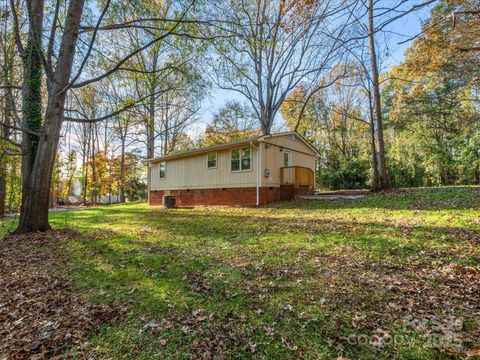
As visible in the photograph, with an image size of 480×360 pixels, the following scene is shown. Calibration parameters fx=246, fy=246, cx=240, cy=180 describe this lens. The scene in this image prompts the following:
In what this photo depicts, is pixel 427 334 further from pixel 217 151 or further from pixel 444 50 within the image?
pixel 444 50

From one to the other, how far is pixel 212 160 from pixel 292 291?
38.8 ft

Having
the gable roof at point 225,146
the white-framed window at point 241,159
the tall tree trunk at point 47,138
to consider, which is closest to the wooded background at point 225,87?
the tall tree trunk at point 47,138

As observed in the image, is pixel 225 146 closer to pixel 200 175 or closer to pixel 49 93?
pixel 200 175

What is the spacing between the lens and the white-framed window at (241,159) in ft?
41.8

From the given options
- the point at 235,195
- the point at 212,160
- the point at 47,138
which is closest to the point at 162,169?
the point at 212,160

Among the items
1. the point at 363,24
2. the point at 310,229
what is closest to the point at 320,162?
the point at 310,229

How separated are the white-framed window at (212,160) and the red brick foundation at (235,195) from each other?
1.40 meters

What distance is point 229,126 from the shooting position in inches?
1040

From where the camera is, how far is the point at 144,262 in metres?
4.32

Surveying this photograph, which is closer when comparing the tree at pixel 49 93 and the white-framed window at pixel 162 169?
the tree at pixel 49 93

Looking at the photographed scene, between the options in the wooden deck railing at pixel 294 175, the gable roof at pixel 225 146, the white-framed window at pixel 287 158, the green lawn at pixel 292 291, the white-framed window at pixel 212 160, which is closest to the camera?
the green lawn at pixel 292 291

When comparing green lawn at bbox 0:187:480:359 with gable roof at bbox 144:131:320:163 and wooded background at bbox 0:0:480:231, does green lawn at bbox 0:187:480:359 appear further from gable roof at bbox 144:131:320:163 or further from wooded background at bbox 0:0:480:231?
gable roof at bbox 144:131:320:163

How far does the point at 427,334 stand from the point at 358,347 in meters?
0.65

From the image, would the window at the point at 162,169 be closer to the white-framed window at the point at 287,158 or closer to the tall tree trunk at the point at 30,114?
the white-framed window at the point at 287,158
